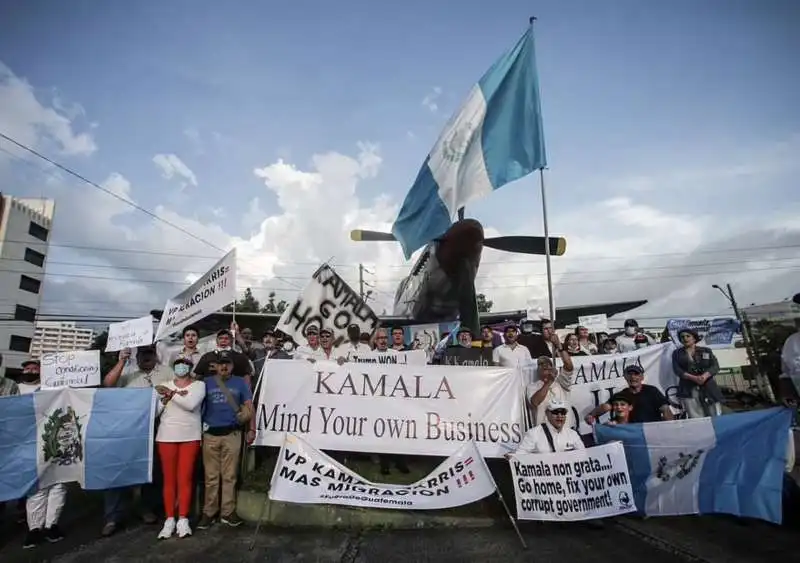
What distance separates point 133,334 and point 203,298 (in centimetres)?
107

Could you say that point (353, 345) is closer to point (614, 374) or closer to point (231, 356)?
point (231, 356)

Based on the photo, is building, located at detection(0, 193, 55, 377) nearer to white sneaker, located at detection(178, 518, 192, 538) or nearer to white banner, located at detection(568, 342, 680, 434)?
white sneaker, located at detection(178, 518, 192, 538)

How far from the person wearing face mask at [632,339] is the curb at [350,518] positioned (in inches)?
187

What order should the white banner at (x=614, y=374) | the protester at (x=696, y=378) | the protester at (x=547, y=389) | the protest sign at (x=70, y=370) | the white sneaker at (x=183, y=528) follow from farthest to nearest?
the protest sign at (x=70, y=370)
the white banner at (x=614, y=374)
the protester at (x=696, y=378)
the protester at (x=547, y=389)
the white sneaker at (x=183, y=528)

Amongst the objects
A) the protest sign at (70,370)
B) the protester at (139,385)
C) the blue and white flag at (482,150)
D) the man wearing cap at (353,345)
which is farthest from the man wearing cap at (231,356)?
the blue and white flag at (482,150)

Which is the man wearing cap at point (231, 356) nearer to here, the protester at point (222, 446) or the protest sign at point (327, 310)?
the protester at point (222, 446)

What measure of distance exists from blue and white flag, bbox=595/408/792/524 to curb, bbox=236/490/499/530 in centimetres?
168

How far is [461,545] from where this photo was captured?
4.07 metres

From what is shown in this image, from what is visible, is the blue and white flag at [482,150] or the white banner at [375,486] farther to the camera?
the blue and white flag at [482,150]

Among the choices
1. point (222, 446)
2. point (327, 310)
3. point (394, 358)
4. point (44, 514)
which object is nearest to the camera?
point (44, 514)

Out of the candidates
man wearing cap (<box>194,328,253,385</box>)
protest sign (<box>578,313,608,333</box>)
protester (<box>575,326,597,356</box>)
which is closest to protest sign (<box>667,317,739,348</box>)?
protest sign (<box>578,313,608,333</box>)

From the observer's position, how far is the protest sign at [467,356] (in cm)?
645

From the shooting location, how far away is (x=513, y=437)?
17.2 ft

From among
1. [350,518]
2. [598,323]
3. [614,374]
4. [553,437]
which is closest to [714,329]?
[598,323]
